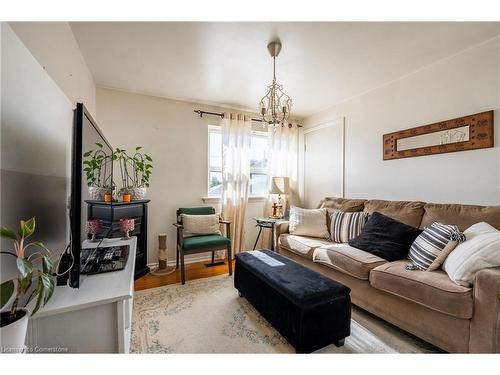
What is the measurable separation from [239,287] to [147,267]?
1422 millimetres

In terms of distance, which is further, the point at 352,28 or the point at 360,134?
the point at 360,134

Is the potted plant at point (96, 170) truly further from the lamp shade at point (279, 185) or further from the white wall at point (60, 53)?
the lamp shade at point (279, 185)

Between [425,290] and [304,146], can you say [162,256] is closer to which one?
[425,290]

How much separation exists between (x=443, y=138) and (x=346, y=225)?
1299 millimetres

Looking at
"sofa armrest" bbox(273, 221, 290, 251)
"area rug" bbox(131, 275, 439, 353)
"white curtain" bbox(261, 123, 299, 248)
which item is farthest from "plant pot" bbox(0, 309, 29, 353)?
"white curtain" bbox(261, 123, 299, 248)

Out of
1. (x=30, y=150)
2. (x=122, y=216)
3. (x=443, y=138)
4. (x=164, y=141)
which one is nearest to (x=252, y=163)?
(x=164, y=141)

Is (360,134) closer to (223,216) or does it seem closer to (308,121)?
(308,121)

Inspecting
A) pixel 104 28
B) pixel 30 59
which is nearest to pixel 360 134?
pixel 104 28

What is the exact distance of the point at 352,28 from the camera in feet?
5.73

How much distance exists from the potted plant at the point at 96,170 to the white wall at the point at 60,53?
0.51m

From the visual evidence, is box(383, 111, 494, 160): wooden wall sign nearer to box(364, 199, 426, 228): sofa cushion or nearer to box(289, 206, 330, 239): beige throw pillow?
box(364, 199, 426, 228): sofa cushion

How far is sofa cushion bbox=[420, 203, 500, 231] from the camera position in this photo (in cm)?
176

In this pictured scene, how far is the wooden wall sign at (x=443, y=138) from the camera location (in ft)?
6.48
